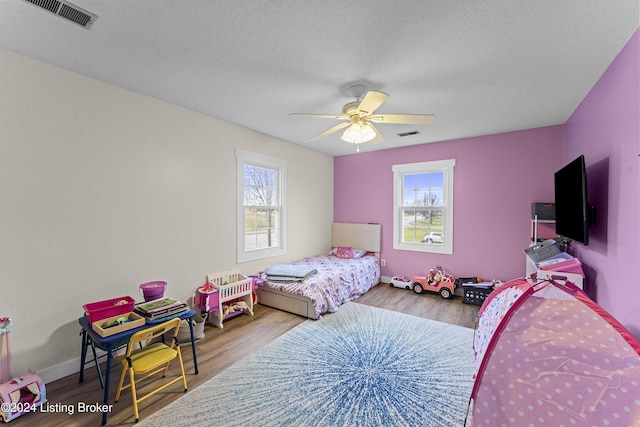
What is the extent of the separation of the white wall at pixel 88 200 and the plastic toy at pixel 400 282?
282 cm

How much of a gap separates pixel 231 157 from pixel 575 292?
3.36m

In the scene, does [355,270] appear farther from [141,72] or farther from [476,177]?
[141,72]

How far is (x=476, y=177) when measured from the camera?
3943 mm

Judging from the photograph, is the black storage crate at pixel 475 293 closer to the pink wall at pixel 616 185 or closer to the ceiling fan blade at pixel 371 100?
the pink wall at pixel 616 185

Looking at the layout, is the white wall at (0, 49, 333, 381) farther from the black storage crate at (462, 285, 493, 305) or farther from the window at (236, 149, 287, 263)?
the black storage crate at (462, 285, 493, 305)

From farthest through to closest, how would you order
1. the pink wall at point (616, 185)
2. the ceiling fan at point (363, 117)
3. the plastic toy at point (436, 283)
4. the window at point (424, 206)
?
1. the window at point (424, 206)
2. the plastic toy at point (436, 283)
3. the ceiling fan at point (363, 117)
4. the pink wall at point (616, 185)

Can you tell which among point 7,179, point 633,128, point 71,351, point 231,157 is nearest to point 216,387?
point 71,351

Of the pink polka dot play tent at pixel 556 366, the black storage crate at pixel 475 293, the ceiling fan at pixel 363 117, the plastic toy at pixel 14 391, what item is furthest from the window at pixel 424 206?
the plastic toy at pixel 14 391

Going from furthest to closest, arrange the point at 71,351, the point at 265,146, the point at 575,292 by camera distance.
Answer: the point at 265,146
the point at 71,351
the point at 575,292

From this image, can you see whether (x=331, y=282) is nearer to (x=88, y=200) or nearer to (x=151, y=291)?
(x=151, y=291)

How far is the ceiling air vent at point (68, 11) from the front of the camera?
1.43 meters

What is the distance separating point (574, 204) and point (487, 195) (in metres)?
1.73

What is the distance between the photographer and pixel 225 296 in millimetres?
3064

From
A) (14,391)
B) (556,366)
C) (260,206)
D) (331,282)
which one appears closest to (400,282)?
(331,282)
